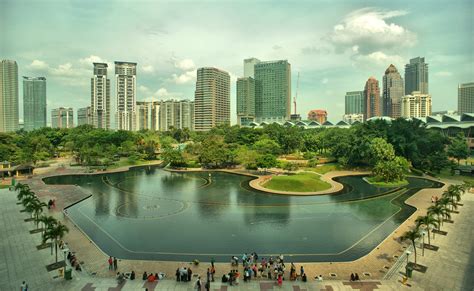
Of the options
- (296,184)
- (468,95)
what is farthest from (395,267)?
(468,95)

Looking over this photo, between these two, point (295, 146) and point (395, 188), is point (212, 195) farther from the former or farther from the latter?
point (295, 146)

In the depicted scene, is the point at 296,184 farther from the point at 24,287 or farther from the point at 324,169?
the point at 24,287

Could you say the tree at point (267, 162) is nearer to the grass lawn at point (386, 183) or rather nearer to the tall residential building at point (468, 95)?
the grass lawn at point (386, 183)

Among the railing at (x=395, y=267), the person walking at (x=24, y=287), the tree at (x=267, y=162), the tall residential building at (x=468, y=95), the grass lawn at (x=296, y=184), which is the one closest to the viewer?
the person walking at (x=24, y=287)

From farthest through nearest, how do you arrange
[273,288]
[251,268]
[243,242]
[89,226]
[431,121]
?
[431,121] < [89,226] < [243,242] < [251,268] < [273,288]

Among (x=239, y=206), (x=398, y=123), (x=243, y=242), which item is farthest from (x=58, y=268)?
(x=398, y=123)

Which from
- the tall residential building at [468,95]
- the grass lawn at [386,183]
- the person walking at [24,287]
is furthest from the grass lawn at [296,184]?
the tall residential building at [468,95]

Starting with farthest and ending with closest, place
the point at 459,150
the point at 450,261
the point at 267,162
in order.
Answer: the point at 459,150, the point at 267,162, the point at 450,261

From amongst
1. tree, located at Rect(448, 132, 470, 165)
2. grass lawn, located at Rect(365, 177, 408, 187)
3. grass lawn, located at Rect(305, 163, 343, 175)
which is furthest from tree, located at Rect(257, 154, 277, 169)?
tree, located at Rect(448, 132, 470, 165)
